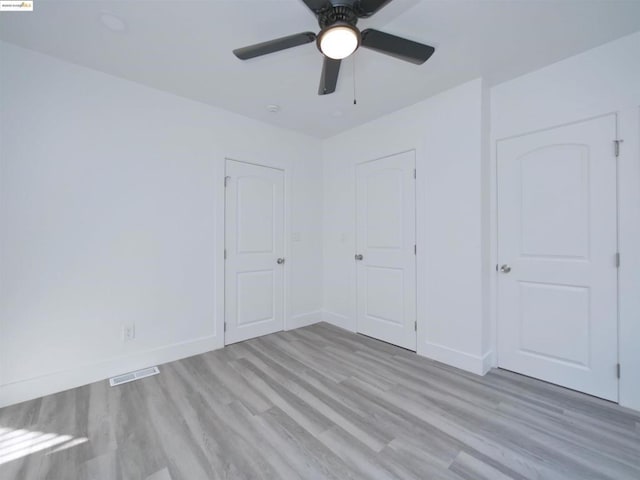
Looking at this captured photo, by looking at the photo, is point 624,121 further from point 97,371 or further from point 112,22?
point 97,371

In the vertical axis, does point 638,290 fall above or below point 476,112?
below

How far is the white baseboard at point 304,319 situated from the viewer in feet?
11.9

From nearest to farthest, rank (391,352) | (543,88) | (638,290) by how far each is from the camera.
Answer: (638,290) → (543,88) → (391,352)

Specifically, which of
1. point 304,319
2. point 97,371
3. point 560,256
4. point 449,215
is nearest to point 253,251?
point 304,319

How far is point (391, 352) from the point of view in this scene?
9.58 feet

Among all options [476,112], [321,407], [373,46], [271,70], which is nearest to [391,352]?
[321,407]

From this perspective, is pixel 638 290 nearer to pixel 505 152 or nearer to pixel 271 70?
pixel 505 152

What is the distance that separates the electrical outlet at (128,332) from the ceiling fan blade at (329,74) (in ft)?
8.43

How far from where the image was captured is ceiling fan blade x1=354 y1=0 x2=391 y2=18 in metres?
1.43

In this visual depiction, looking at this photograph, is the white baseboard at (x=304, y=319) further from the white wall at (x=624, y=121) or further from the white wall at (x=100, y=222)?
the white wall at (x=624, y=121)

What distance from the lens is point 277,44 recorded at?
1.66 metres

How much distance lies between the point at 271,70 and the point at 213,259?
190 cm

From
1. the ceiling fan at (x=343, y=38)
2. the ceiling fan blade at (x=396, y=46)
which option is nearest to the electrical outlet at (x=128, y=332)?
the ceiling fan at (x=343, y=38)

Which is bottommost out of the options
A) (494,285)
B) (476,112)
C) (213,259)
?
(494,285)
